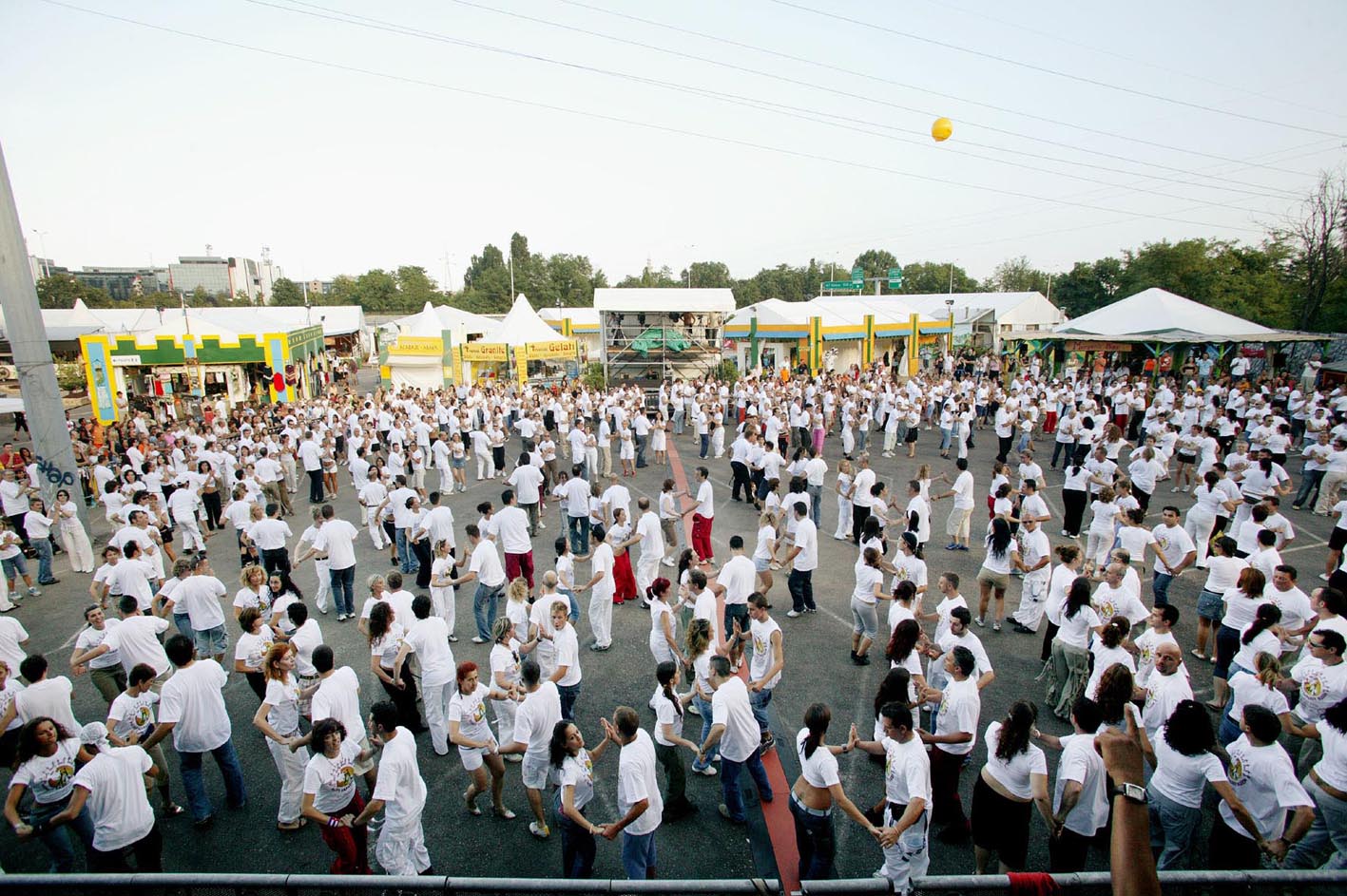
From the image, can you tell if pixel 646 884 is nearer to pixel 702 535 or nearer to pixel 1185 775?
pixel 1185 775

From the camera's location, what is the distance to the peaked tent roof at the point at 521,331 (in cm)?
2812

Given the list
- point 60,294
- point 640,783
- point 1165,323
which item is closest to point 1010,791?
point 640,783

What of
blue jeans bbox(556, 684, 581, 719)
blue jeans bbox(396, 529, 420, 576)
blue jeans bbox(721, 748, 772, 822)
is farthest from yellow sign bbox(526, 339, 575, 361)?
blue jeans bbox(721, 748, 772, 822)

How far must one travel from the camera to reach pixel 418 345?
26.7 meters

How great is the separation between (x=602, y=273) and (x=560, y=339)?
2630 inches

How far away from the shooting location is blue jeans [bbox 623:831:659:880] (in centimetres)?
402

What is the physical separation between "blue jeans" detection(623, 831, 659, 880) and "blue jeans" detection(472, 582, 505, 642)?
13.4 ft

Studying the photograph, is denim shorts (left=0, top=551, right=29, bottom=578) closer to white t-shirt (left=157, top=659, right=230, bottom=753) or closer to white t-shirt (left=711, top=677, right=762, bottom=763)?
white t-shirt (left=157, top=659, right=230, bottom=753)

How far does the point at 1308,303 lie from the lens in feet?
99.4

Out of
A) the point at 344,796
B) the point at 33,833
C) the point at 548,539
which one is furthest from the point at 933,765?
the point at 548,539

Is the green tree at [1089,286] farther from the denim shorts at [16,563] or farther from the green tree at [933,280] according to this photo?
the denim shorts at [16,563]

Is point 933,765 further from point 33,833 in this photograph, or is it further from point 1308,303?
point 1308,303

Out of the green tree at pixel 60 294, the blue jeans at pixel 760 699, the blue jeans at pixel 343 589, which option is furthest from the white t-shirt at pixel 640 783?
the green tree at pixel 60 294

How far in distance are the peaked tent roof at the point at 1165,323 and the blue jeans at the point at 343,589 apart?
Result: 25778 millimetres
